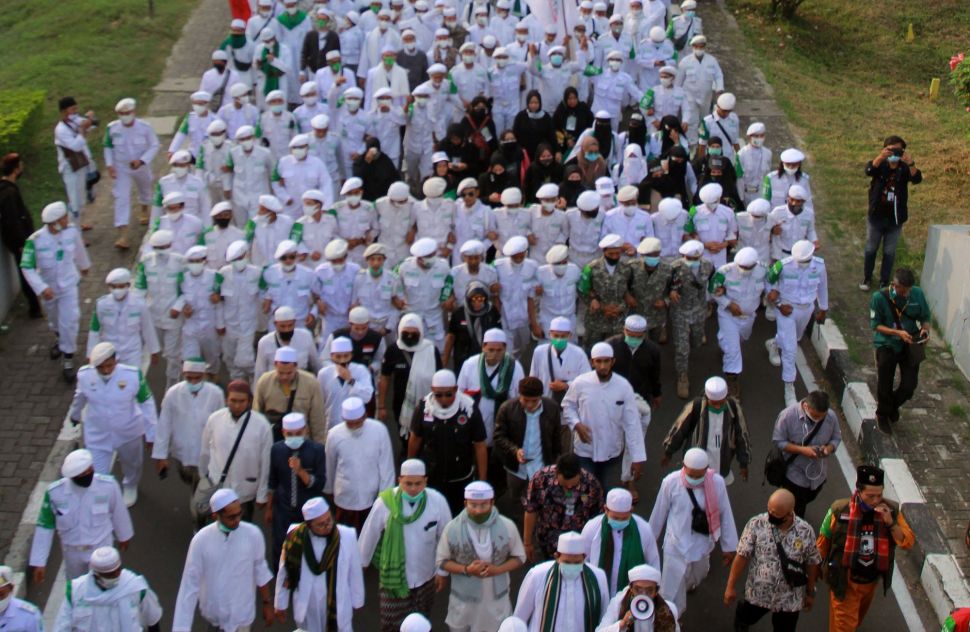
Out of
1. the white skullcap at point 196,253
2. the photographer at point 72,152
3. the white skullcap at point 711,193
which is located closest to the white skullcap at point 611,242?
the white skullcap at point 711,193

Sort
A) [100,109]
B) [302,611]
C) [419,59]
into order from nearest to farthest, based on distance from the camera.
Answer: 1. [302,611]
2. [419,59]
3. [100,109]

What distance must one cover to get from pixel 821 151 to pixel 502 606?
1094 centimetres

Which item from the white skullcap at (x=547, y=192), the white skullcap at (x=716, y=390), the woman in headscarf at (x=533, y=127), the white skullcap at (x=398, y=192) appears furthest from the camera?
the woman in headscarf at (x=533, y=127)

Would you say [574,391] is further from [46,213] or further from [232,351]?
[46,213]

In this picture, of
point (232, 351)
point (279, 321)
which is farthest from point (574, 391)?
point (232, 351)

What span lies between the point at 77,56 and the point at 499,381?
12.8 metres

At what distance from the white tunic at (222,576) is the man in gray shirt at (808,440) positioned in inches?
161

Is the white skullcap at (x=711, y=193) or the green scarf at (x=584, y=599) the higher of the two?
the green scarf at (x=584, y=599)

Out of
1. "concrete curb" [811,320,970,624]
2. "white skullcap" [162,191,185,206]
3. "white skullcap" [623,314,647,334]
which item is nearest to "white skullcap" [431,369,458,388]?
"white skullcap" [623,314,647,334]

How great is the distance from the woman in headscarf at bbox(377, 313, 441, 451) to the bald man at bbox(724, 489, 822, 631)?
3125 mm

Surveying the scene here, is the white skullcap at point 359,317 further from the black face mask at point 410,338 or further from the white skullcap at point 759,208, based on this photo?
the white skullcap at point 759,208

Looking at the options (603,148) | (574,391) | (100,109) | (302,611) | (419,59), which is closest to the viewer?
(302,611)

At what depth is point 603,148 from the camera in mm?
14898

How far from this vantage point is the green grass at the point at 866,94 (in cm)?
1611
